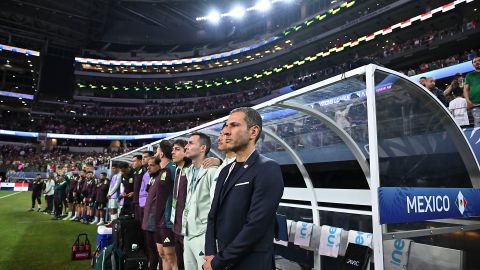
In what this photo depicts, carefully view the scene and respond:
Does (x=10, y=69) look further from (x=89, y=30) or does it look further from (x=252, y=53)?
(x=252, y=53)

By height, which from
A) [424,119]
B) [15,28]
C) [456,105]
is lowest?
[424,119]

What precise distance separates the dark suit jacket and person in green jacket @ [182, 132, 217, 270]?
4.47ft

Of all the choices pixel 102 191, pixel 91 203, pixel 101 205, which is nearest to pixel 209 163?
pixel 102 191

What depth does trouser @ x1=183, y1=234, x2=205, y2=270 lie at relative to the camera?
3.70m

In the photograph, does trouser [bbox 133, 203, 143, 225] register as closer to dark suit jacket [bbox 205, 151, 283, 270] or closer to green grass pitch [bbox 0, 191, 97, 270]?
green grass pitch [bbox 0, 191, 97, 270]

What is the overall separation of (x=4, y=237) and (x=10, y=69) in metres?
44.6

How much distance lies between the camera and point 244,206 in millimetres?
2289

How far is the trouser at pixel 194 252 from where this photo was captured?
3701 mm

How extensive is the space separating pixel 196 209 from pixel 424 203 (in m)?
2.32

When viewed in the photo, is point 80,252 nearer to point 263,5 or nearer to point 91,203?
point 91,203

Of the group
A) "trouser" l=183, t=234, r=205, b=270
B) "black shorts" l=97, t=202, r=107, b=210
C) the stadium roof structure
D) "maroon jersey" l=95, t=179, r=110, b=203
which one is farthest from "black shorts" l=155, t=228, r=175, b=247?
"black shorts" l=97, t=202, r=107, b=210

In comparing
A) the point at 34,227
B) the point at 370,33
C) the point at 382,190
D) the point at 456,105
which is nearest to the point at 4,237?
the point at 34,227

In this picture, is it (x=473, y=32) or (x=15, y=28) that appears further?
(x=15, y=28)

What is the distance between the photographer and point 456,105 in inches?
237
